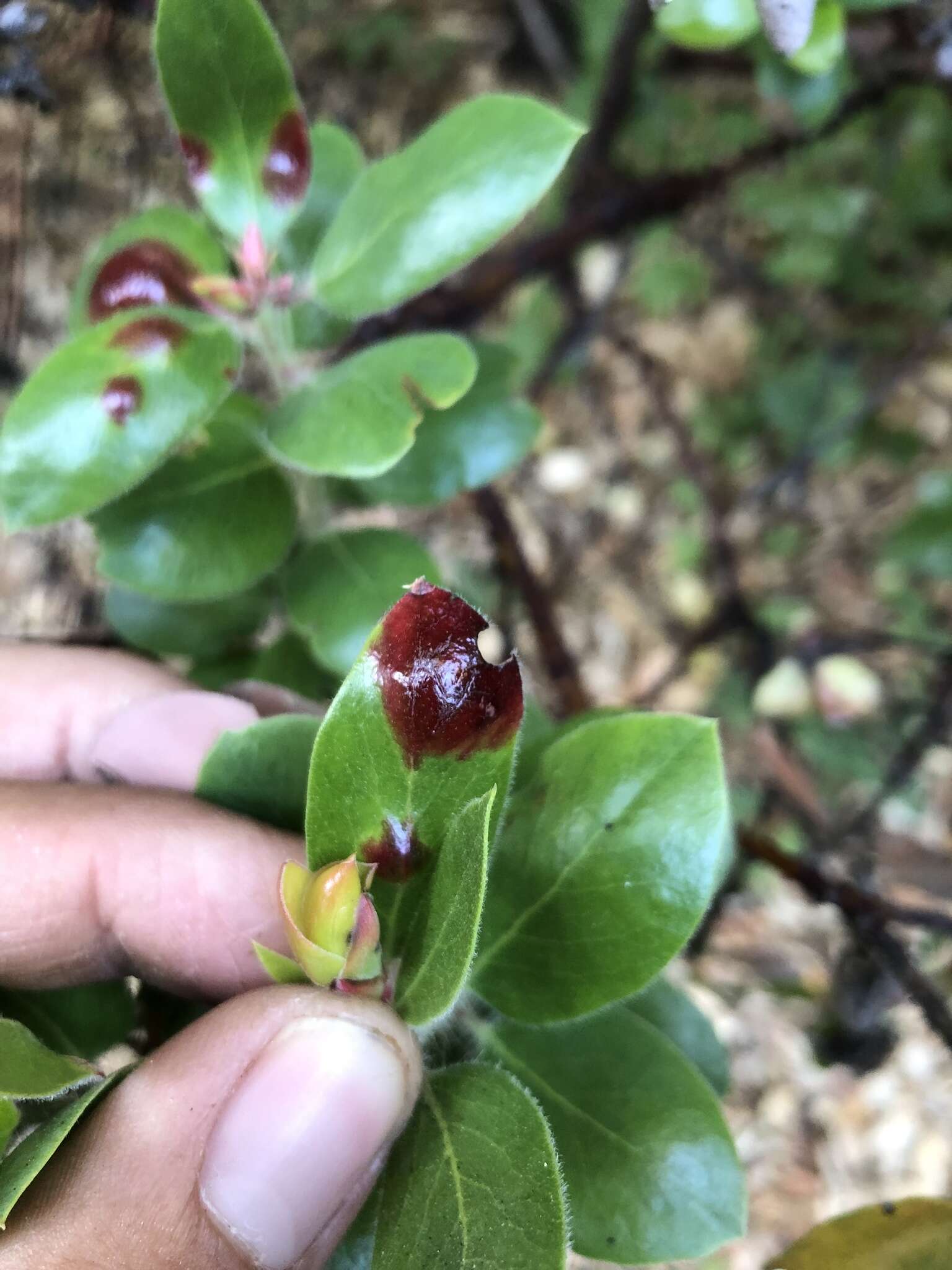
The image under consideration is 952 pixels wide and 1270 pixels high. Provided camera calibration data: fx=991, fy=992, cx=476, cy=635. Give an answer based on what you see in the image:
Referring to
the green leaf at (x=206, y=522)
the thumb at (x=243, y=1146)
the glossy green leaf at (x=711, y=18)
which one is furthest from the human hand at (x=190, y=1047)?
the glossy green leaf at (x=711, y=18)

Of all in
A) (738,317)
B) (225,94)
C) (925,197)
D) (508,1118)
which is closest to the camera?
(508,1118)

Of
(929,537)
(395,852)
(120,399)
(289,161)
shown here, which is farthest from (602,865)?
(929,537)

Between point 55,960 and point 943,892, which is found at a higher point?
point 55,960

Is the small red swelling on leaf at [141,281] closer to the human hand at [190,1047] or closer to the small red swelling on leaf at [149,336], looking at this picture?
the small red swelling on leaf at [149,336]

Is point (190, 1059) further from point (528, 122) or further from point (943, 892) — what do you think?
point (943, 892)

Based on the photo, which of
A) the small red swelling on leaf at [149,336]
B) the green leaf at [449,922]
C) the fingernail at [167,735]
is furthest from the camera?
the fingernail at [167,735]

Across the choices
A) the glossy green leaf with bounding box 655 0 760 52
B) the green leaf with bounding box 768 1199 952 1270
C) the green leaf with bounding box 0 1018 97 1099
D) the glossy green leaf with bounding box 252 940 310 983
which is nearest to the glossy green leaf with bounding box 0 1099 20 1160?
the green leaf with bounding box 0 1018 97 1099

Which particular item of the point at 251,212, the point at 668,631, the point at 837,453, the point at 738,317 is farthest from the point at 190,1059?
the point at 738,317
